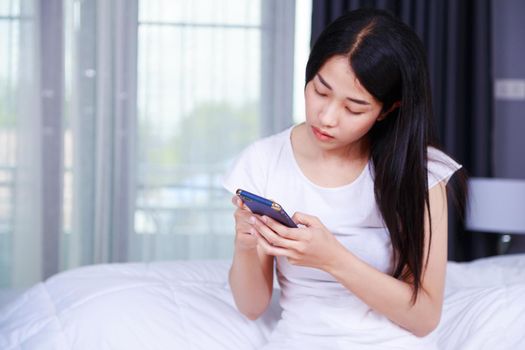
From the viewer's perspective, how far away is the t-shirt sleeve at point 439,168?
1.48 metres

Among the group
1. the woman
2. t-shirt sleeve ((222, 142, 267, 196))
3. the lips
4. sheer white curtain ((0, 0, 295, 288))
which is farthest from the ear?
→ sheer white curtain ((0, 0, 295, 288))

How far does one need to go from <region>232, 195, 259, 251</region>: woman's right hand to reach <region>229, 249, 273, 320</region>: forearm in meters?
0.02

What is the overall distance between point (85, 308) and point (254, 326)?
0.37 m

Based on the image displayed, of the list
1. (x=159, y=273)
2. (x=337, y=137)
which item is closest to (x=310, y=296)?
(x=337, y=137)

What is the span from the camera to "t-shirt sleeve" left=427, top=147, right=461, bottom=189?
148 cm

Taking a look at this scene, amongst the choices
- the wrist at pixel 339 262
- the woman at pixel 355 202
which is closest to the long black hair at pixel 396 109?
the woman at pixel 355 202

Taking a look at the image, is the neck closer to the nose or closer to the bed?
the nose

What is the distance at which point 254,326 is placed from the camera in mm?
1663

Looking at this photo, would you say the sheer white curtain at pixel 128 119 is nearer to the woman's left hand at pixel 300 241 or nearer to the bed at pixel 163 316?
the bed at pixel 163 316

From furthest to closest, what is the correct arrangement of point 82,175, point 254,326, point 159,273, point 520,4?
point 520,4, point 82,175, point 159,273, point 254,326

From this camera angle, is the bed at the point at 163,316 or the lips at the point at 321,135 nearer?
the lips at the point at 321,135

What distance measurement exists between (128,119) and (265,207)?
242 centimetres

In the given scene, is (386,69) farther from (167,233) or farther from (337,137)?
(167,233)

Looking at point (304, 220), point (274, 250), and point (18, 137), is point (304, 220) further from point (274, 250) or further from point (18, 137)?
point (18, 137)
